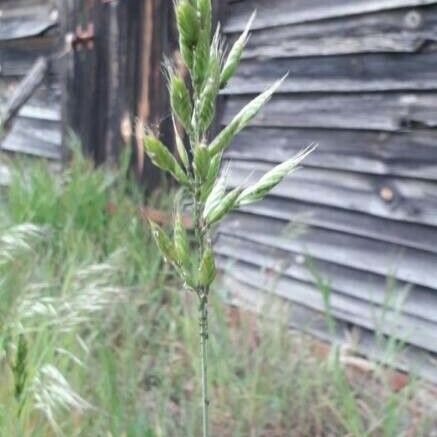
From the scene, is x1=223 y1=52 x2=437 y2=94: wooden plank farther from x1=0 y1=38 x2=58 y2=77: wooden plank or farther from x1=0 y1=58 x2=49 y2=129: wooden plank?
x1=0 y1=38 x2=58 y2=77: wooden plank

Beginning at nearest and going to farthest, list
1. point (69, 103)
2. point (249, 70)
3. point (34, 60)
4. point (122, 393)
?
point (122, 393), point (249, 70), point (69, 103), point (34, 60)

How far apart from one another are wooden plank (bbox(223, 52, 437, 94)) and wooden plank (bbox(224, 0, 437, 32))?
165mm

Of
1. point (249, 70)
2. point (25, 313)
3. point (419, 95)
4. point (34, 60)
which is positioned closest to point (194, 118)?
point (25, 313)

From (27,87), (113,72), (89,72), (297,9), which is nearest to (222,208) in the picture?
(297,9)

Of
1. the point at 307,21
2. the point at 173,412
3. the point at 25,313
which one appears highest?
the point at 307,21

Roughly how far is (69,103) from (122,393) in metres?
3.73

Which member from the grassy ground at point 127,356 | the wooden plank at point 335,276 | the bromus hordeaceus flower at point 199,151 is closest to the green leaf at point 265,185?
the bromus hordeaceus flower at point 199,151

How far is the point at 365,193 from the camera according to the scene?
3.65 metres

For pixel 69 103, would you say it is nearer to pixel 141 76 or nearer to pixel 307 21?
pixel 141 76

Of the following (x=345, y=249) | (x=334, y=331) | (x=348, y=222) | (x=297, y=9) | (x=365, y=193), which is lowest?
(x=334, y=331)

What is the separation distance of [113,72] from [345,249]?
8.06 ft

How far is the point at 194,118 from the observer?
1.07 m

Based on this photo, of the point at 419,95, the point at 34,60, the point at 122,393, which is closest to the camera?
the point at 122,393

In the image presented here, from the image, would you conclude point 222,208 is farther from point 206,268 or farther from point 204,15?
point 204,15
